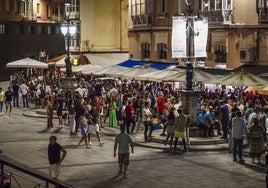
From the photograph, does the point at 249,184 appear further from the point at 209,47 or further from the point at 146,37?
the point at 146,37

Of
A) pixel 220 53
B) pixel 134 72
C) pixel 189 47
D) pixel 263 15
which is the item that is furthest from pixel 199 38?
pixel 220 53

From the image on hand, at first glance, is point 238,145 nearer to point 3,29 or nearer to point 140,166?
point 140,166

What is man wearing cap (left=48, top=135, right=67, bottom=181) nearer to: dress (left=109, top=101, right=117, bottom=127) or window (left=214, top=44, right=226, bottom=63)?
dress (left=109, top=101, right=117, bottom=127)

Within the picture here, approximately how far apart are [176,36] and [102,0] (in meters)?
33.7

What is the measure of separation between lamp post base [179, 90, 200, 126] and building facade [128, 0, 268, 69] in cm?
729

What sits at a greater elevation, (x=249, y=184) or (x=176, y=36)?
(x=176, y=36)

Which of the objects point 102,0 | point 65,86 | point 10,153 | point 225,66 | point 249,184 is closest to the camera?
point 249,184

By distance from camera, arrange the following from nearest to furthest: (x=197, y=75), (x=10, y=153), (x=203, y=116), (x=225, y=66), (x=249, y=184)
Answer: (x=249, y=184) → (x=10, y=153) → (x=203, y=116) → (x=197, y=75) → (x=225, y=66)

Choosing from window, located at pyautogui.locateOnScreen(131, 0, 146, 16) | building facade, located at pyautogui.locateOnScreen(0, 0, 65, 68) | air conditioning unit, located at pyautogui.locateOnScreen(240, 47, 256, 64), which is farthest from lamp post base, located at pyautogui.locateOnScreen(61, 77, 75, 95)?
building facade, located at pyautogui.locateOnScreen(0, 0, 65, 68)

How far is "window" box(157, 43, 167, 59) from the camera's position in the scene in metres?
42.9

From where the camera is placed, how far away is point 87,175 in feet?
60.9

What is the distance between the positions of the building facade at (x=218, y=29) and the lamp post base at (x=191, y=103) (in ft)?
23.9

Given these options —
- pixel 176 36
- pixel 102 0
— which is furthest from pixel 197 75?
pixel 102 0

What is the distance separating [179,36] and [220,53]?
12.4 meters
